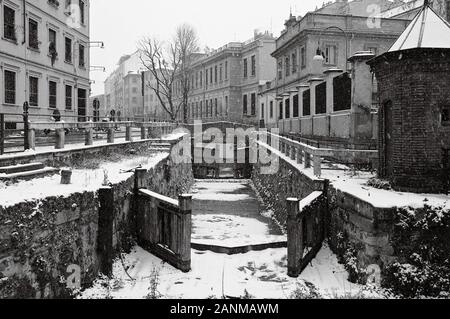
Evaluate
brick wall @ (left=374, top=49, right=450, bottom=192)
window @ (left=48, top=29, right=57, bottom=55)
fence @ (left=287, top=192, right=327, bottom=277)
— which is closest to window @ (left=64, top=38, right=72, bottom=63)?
window @ (left=48, top=29, right=57, bottom=55)

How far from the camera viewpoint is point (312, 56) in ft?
115

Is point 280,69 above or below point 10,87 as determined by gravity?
above

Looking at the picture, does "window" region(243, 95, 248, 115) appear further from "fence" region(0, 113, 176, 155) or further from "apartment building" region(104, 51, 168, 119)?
"apartment building" region(104, 51, 168, 119)

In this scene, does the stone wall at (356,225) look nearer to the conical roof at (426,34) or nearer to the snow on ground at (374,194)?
the snow on ground at (374,194)

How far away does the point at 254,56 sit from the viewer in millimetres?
54438

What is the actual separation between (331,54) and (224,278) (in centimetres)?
3003

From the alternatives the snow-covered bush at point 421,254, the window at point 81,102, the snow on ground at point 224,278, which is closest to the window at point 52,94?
the window at point 81,102

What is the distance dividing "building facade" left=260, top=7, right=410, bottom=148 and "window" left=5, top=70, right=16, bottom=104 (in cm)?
1554

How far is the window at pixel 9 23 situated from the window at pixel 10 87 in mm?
1796

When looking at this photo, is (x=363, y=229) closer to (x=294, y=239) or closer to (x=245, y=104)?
(x=294, y=239)

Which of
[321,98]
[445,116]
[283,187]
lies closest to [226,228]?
[283,187]

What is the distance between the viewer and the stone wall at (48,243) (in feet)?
20.1
